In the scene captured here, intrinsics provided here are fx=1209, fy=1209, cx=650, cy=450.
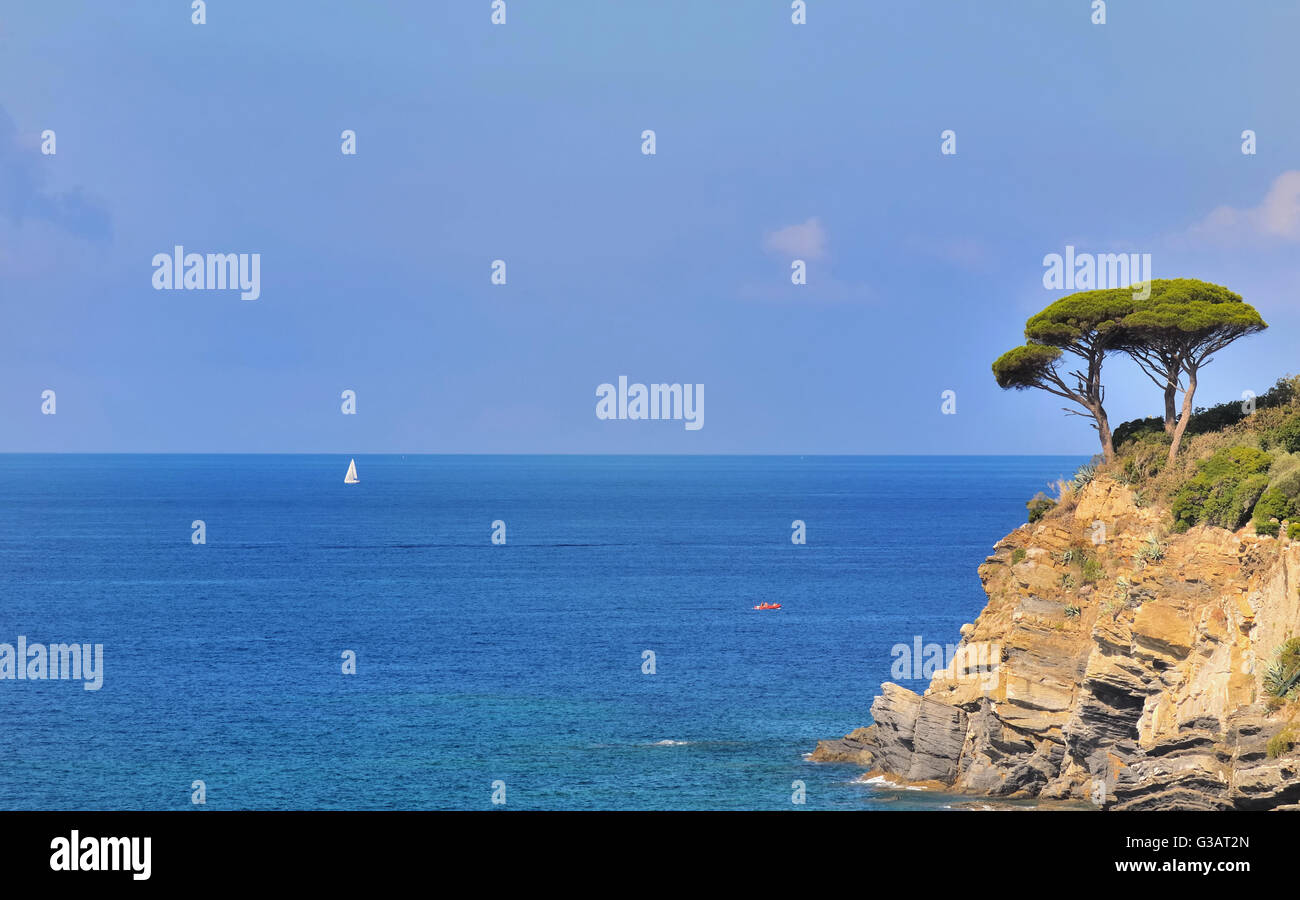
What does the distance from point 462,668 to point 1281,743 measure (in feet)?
192

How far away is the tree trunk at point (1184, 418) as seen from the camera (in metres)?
38.8

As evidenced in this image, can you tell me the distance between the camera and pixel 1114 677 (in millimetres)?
34844

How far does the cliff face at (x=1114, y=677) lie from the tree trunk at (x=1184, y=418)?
1988 millimetres

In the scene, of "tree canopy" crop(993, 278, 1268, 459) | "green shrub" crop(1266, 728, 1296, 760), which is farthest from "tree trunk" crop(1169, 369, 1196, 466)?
"green shrub" crop(1266, 728, 1296, 760)

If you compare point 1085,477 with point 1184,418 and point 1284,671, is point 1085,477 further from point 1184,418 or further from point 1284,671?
point 1284,671

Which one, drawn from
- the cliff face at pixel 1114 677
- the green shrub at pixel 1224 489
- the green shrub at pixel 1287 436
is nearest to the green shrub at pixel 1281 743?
the cliff face at pixel 1114 677

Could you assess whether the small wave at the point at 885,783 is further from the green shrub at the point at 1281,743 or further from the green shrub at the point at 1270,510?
the green shrub at the point at 1281,743

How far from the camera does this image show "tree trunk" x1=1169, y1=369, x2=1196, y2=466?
38844 millimetres

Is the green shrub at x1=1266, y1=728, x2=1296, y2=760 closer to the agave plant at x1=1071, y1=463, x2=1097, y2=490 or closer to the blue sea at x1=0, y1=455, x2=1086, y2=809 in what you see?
the blue sea at x1=0, y1=455, x2=1086, y2=809

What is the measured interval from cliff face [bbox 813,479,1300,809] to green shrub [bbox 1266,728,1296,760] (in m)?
0.15
